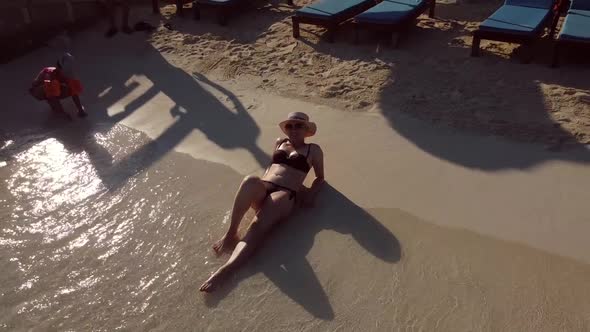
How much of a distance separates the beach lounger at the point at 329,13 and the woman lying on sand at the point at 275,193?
11.8ft

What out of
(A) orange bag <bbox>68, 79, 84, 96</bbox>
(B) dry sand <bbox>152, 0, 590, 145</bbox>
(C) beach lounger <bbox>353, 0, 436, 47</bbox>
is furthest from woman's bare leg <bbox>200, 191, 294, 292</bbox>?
(C) beach lounger <bbox>353, 0, 436, 47</bbox>

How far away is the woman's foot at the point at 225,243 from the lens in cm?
389

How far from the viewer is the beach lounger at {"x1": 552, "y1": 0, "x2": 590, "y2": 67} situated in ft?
20.2

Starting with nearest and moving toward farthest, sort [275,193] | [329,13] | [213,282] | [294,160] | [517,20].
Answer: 1. [213,282]
2. [275,193]
3. [294,160]
4. [517,20]
5. [329,13]

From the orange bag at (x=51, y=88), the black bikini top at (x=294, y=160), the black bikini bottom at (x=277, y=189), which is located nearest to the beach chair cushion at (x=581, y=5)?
the black bikini top at (x=294, y=160)

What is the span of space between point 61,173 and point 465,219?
152 inches

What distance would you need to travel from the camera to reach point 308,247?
393cm

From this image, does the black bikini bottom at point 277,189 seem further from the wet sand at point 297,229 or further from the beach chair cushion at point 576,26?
the beach chair cushion at point 576,26

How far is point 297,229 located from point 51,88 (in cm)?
363

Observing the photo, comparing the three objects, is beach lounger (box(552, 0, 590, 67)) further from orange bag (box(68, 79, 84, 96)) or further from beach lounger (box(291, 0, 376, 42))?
orange bag (box(68, 79, 84, 96))

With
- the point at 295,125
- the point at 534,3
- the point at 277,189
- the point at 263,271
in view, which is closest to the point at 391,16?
the point at 534,3

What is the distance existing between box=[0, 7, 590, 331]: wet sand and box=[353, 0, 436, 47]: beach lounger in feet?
6.44

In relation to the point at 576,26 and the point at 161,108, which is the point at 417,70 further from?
the point at 161,108

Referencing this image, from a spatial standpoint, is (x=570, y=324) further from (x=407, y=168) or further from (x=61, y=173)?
(x=61, y=173)
